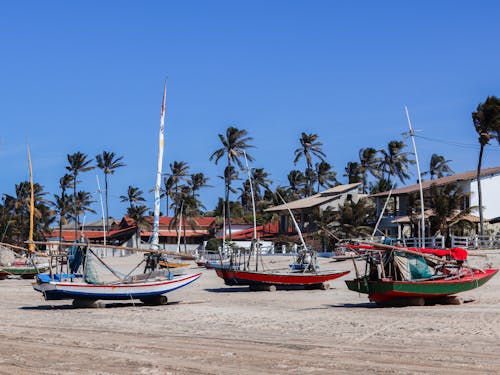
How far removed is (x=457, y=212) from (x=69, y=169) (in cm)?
6529

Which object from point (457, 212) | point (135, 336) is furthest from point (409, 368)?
point (457, 212)

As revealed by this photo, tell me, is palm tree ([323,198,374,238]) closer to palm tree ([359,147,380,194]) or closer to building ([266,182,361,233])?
building ([266,182,361,233])

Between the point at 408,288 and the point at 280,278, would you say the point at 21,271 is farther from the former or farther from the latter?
the point at 408,288

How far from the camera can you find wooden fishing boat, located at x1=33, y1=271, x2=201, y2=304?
79.8ft

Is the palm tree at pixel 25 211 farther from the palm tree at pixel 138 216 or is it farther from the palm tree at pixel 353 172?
the palm tree at pixel 353 172

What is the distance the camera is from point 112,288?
24703mm

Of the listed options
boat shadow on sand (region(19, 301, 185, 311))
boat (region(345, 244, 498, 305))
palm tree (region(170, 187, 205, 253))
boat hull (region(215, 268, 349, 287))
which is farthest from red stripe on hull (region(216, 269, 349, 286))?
palm tree (region(170, 187, 205, 253))

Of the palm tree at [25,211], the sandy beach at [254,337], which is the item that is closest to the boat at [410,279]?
the sandy beach at [254,337]

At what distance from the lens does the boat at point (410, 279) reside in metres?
22.6

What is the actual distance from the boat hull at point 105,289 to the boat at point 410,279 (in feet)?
21.7

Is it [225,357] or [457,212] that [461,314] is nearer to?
[225,357]

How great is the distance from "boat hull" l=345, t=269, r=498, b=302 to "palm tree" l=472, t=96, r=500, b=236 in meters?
27.6

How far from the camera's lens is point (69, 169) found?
332 feet

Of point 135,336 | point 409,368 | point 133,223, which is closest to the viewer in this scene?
point 409,368
